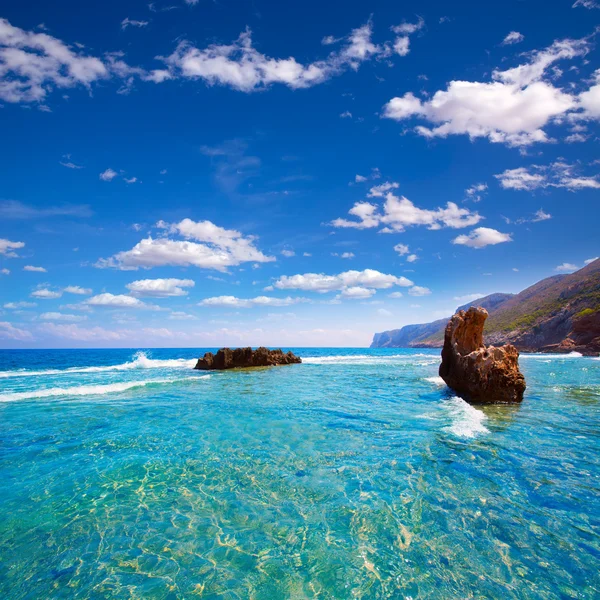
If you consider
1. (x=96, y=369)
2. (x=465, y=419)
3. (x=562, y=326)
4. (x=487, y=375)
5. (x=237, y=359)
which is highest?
(x=562, y=326)

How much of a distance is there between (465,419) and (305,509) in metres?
10.6

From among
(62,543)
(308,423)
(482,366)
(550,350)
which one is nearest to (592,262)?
(550,350)

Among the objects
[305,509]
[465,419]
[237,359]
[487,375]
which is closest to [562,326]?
[237,359]

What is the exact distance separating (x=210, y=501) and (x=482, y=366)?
1731cm

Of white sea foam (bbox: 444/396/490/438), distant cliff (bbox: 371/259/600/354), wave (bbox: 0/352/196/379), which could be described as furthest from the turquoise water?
distant cliff (bbox: 371/259/600/354)

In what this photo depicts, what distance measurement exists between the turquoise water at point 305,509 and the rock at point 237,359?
33382mm

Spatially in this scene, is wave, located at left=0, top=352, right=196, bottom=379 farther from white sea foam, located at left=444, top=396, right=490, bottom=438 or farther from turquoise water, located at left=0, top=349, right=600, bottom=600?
white sea foam, located at left=444, top=396, right=490, bottom=438

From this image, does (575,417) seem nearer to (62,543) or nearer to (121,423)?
(62,543)

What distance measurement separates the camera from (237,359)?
50.3m

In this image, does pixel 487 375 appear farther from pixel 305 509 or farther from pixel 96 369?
pixel 96 369

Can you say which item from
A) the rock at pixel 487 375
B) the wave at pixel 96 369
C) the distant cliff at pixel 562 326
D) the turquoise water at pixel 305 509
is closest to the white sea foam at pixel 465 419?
the turquoise water at pixel 305 509

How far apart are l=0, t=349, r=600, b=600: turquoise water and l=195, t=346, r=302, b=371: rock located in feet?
110

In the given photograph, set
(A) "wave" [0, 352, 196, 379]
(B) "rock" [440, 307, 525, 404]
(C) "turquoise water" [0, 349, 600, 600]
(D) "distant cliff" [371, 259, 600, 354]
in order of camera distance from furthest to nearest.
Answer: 1. (D) "distant cliff" [371, 259, 600, 354]
2. (A) "wave" [0, 352, 196, 379]
3. (B) "rock" [440, 307, 525, 404]
4. (C) "turquoise water" [0, 349, 600, 600]

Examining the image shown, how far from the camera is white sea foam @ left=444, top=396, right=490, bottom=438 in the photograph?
1301cm
